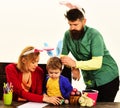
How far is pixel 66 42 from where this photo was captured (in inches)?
92.9

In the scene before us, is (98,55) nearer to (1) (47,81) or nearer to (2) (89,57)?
(2) (89,57)

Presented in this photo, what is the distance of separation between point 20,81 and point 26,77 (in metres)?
0.06

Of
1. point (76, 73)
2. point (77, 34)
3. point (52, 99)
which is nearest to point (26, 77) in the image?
point (52, 99)

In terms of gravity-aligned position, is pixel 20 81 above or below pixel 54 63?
below

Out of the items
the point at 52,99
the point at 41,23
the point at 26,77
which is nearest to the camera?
the point at 52,99

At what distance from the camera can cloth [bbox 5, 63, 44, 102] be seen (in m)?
2.21

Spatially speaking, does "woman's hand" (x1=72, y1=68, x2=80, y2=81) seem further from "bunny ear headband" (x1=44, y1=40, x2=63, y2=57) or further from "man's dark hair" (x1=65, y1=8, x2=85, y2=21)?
"man's dark hair" (x1=65, y1=8, x2=85, y2=21)

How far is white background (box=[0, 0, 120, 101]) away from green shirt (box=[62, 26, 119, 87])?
74 mm

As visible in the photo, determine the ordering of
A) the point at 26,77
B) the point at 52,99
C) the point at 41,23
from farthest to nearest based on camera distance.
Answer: the point at 41,23
the point at 26,77
the point at 52,99

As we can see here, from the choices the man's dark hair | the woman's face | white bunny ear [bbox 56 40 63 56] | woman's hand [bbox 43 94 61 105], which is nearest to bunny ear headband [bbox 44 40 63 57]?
white bunny ear [bbox 56 40 63 56]

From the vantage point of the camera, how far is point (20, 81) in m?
2.25

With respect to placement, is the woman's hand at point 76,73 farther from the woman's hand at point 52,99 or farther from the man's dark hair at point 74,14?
the man's dark hair at point 74,14

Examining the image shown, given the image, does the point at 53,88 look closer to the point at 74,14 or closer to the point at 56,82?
the point at 56,82

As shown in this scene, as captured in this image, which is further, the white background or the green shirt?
the white background
